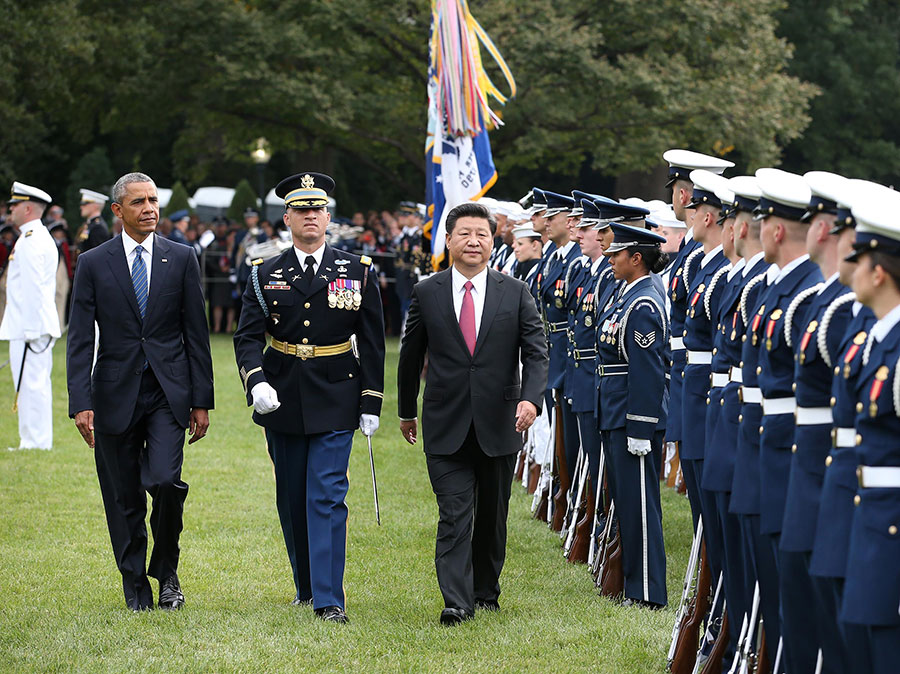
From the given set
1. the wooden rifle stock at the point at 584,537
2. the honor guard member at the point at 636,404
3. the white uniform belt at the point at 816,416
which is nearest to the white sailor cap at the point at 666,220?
the wooden rifle stock at the point at 584,537

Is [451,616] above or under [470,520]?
under

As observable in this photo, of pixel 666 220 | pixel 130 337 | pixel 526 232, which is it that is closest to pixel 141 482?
pixel 130 337

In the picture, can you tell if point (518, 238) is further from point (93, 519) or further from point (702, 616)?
point (702, 616)

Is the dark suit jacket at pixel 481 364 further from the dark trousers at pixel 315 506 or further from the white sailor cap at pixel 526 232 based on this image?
the white sailor cap at pixel 526 232

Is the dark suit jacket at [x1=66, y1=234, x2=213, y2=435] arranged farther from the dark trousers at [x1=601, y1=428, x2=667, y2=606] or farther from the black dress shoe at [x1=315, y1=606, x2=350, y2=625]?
the dark trousers at [x1=601, y1=428, x2=667, y2=606]

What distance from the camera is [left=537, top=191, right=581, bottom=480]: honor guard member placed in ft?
33.6

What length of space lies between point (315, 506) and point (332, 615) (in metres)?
0.56

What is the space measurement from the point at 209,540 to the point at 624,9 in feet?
67.1

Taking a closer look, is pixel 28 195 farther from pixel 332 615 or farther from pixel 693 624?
pixel 693 624

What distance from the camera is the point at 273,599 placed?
25.3ft

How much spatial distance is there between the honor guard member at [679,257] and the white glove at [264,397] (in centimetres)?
198

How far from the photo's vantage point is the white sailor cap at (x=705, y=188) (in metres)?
6.61

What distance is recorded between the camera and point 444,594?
7113 millimetres

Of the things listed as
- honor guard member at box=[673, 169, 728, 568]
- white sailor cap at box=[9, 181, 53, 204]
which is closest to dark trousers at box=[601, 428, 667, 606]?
honor guard member at box=[673, 169, 728, 568]
